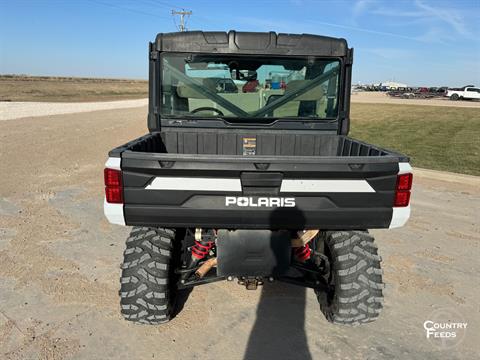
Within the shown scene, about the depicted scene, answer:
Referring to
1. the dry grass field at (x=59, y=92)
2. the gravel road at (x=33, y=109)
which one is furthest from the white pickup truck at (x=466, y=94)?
the dry grass field at (x=59, y=92)

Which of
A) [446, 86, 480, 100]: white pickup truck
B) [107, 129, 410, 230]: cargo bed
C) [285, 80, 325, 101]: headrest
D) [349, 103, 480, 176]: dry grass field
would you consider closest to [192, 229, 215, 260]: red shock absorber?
[107, 129, 410, 230]: cargo bed

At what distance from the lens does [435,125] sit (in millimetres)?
18328

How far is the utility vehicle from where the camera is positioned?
8.63 feet

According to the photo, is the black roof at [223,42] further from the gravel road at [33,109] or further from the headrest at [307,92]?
the gravel road at [33,109]

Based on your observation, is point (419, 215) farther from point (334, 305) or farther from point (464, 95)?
point (464, 95)

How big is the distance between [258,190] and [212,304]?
57.8 inches

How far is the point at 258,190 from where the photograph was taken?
8.73 feet

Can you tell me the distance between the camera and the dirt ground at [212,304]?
9.86 feet

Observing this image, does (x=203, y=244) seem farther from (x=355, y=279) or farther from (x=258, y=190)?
(x=355, y=279)

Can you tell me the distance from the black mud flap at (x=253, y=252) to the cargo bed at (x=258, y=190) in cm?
14

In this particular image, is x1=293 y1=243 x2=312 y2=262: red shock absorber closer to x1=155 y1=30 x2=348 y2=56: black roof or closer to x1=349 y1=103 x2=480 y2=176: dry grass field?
x1=155 y1=30 x2=348 y2=56: black roof

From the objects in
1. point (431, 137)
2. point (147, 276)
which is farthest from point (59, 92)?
point (147, 276)

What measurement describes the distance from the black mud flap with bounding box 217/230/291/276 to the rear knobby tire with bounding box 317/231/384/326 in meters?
0.51

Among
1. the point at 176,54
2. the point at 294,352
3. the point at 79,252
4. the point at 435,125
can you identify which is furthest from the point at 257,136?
the point at 435,125
